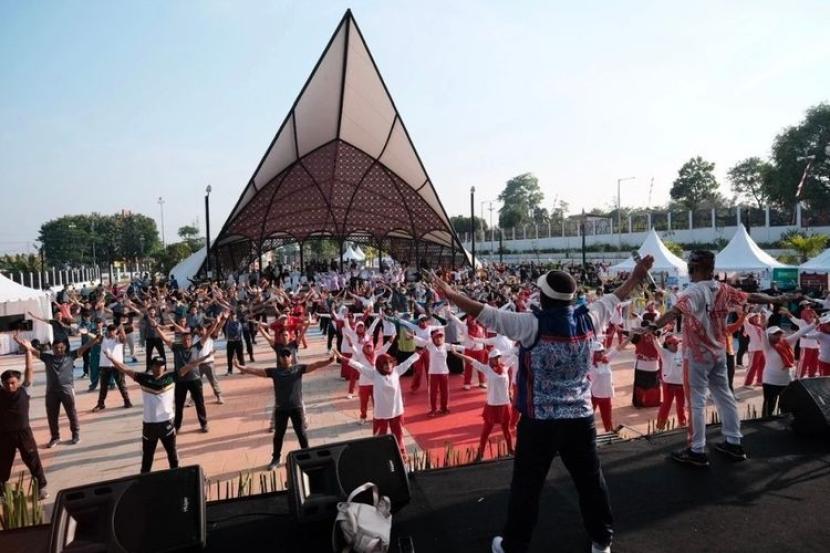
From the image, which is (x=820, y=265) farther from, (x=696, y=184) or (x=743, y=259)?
(x=696, y=184)

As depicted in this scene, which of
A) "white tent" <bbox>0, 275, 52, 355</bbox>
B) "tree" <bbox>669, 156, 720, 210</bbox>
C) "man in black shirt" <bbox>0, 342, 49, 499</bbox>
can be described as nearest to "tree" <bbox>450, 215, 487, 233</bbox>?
"tree" <bbox>669, 156, 720, 210</bbox>

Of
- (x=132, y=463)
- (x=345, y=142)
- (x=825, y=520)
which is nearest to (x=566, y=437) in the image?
(x=825, y=520)

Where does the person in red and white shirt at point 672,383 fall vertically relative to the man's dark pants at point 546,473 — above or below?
below

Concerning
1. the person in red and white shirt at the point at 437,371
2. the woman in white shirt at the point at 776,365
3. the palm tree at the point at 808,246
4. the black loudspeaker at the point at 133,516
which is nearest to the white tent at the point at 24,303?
the person in red and white shirt at the point at 437,371

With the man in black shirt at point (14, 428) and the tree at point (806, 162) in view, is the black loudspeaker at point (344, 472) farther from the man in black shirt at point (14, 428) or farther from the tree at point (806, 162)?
the tree at point (806, 162)

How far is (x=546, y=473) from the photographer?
2.85 metres

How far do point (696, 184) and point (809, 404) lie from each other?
2640 inches

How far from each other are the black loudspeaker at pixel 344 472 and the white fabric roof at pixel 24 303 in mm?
12926

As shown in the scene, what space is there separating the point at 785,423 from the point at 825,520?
1.92 m

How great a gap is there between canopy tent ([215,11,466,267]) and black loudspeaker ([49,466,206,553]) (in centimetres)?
2347

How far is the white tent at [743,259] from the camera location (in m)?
18.6

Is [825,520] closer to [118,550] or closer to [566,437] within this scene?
[566,437]

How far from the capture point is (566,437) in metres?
2.83

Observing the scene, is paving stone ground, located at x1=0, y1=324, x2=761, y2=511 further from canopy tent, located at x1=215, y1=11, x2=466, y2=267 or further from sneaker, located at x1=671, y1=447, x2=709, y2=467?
canopy tent, located at x1=215, y1=11, x2=466, y2=267
